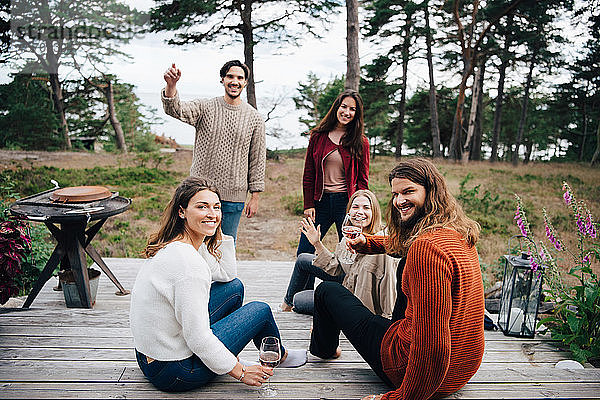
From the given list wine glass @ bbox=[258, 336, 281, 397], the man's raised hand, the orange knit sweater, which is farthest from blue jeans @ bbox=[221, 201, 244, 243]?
the orange knit sweater

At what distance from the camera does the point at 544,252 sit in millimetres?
2748

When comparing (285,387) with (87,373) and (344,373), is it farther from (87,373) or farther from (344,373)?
(87,373)

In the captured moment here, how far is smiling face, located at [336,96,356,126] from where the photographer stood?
308 centimetres

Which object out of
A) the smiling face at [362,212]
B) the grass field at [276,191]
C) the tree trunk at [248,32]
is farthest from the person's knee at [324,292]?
the tree trunk at [248,32]

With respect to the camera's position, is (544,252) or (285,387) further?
(544,252)

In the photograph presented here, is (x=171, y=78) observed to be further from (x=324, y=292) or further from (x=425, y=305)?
(x=425, y=305)

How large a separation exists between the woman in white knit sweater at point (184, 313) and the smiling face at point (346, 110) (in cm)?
148

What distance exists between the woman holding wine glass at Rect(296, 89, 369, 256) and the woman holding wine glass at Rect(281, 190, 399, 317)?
1.00 feet

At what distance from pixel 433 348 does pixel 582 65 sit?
506 inches

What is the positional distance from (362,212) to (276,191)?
6544 mm

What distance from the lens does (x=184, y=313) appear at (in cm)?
154

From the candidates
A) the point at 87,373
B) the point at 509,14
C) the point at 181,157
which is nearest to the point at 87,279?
the point at 87,373

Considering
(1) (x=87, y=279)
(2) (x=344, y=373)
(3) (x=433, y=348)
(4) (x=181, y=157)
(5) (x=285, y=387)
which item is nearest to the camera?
(3) (x=433, y=348)

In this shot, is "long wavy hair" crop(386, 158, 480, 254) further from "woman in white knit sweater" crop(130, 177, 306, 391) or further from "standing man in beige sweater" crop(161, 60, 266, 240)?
"standing man in beige sweater" crop(161, 60, 266, 240)
